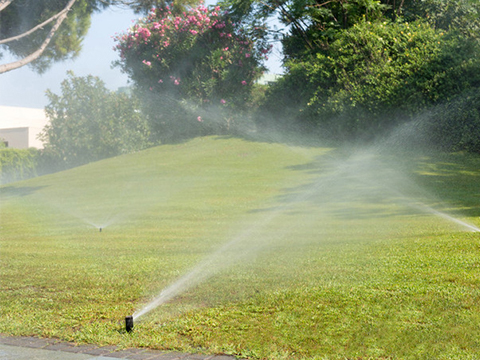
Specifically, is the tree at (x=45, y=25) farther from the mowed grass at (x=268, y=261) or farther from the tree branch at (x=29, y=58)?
the mowed grass at (x=268, y=261)

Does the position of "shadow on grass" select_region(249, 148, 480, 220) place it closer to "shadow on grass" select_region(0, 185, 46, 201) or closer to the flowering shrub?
the flowering shrub

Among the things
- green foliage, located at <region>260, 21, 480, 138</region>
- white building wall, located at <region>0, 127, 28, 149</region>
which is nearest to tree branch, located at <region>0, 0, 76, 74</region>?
green foliage, located at <region>260, 21, 480, 138</region>

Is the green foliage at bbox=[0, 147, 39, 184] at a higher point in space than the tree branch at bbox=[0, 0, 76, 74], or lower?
lower

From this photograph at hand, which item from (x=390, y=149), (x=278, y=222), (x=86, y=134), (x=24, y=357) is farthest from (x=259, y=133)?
(x=24, y=357)

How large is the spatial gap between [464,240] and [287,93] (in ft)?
40.9

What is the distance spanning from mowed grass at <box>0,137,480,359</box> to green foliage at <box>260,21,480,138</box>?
147cm

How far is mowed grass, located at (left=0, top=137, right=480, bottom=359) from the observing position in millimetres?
4199

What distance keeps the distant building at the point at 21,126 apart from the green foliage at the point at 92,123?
19.1 m

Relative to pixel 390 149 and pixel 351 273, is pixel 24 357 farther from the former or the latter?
pixel 390 149

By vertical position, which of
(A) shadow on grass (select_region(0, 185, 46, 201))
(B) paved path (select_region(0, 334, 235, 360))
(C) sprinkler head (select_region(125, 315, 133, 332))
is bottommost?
(B) paved path (select_region(0, 334, 235, 360))

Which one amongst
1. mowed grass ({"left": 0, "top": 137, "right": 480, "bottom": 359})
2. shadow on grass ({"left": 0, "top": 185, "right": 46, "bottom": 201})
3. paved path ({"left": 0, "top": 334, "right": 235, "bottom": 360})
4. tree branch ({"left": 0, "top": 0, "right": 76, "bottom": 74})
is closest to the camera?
paved path ({"left": 0, "top": 334, "right": 235, "bottom": 360})

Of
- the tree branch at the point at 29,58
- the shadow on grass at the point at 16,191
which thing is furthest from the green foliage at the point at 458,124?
the shadow on grass at the point at 16,191

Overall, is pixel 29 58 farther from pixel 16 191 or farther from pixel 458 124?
pixel 458 124

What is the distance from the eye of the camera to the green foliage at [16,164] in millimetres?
25641
